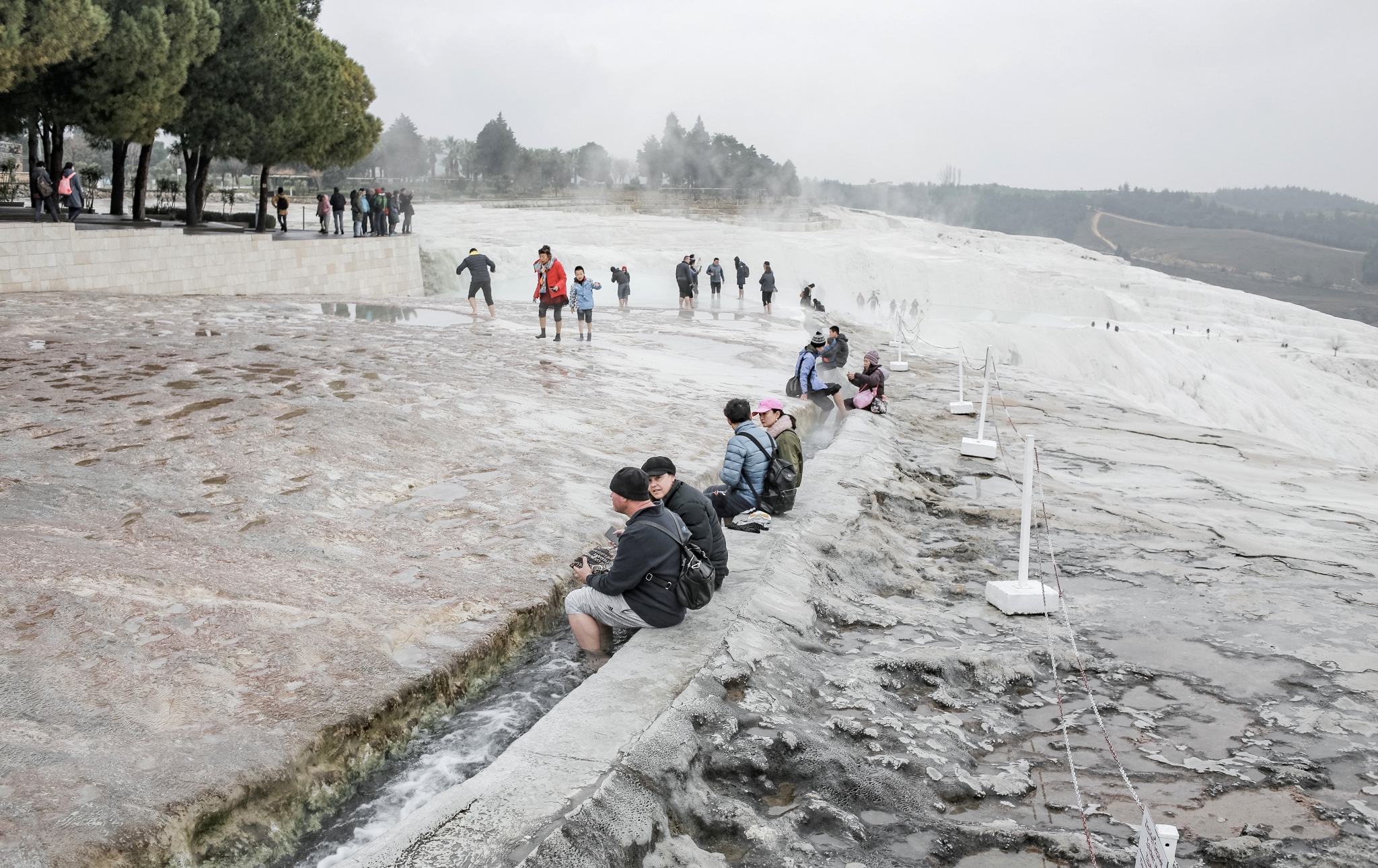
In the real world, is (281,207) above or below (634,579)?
above

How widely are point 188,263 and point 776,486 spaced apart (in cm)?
1601

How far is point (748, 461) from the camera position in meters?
6.84

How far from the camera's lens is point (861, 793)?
4.07 m

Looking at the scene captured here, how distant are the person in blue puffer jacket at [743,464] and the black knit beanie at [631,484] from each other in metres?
2.14

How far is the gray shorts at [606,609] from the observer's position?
16.0 feet

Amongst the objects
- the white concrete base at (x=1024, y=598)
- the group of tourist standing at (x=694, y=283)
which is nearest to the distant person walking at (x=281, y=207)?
the group of tourist standing at (x=694, y=283)

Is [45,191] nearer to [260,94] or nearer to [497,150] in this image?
[260,94]

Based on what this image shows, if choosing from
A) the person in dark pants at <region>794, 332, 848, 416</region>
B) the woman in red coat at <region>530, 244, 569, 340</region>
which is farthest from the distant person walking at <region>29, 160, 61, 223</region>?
the person in dark pants at <region>794, 332, 848, 416</region>

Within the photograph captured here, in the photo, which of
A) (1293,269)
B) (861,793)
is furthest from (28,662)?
(1293,269)

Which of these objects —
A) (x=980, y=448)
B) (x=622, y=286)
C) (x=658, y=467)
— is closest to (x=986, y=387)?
(x=980, y=448)

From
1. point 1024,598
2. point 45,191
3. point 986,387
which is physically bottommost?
point 1024,598

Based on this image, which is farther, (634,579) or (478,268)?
(478,268)

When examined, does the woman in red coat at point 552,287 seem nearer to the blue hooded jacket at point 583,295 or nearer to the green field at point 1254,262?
the blue hooded jacket at point 583,295

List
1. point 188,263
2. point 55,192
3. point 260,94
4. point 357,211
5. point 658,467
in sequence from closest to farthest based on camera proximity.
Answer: point 658,467 < point 55,192 < point 188,263 < point 260,94 < point 357,211
